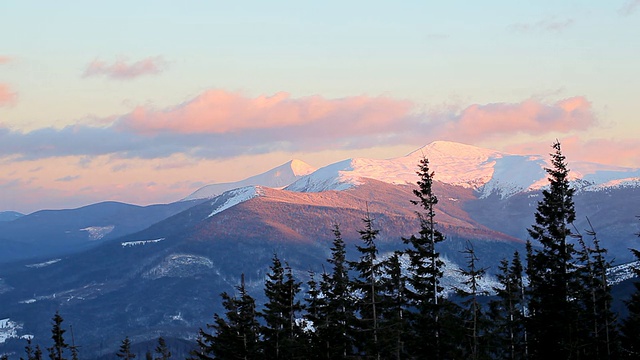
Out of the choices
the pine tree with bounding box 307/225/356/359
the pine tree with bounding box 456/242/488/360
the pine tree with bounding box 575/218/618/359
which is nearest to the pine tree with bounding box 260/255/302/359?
Result: the pine tree with bounding box 307/225/356/359

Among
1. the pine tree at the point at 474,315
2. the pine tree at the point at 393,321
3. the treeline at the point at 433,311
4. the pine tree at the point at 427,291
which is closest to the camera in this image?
the pine tree at the point at 474,315

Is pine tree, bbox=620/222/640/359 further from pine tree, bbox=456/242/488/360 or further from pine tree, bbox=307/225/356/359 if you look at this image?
pine tree, bbox=307/225/356/359

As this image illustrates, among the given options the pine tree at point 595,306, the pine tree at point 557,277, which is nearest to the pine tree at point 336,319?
the pine tree at point 557,277

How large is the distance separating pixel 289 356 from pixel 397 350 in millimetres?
18825

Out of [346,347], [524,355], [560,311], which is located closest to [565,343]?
[560,311]

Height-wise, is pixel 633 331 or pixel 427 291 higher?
pixel 427 291

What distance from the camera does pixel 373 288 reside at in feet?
177

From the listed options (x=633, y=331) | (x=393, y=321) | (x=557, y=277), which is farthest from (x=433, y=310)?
(x=633, y=331)

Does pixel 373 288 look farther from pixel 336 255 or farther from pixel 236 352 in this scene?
pixel 236 352

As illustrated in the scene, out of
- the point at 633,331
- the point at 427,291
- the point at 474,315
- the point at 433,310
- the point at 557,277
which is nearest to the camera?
the point at 474,315

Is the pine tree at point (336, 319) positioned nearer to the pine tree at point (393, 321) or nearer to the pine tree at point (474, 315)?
the pine tree at point (393, 321)

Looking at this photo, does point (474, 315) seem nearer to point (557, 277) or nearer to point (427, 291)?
point (427, 291)

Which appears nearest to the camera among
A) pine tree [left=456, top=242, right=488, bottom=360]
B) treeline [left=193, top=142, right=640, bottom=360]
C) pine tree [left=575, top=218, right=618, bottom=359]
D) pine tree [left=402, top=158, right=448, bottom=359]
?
pine tree [left=456, top=242, right=488, bottom=360]

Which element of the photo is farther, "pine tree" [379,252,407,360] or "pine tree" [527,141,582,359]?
"pine tree" [527,141,582,359]
